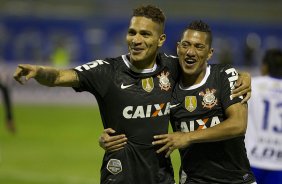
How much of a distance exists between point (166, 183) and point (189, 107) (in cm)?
75

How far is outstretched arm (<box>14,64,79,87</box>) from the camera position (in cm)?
522

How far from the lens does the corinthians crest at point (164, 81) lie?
6.33 meters

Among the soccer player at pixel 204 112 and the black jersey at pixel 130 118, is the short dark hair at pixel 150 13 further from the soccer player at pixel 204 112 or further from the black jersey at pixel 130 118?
the black jersey at pixel 130 118

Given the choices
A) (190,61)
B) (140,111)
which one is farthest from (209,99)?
(140,111)

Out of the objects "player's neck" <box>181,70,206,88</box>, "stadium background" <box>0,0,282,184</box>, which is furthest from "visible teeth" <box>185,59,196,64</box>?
"stadium background" <box>0,0,282,184</box>

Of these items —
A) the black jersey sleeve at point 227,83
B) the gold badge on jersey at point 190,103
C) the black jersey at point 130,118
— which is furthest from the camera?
the gold badge on jersey at point 190,103

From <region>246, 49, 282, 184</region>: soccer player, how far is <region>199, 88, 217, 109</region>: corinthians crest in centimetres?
206

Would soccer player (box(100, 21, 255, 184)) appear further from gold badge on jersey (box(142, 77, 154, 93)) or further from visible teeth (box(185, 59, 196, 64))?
gold badge on jersey (box(142, 77, 154, 93))

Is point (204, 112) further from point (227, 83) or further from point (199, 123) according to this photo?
point (227, 83)

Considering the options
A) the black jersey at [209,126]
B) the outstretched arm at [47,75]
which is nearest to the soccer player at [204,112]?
the black jersey at [209,126]

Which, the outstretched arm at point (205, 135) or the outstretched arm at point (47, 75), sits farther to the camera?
the outstretched arm at point (205, 135)

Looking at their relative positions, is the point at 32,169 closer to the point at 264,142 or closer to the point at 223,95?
the point at 264,142

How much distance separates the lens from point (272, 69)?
332 inches

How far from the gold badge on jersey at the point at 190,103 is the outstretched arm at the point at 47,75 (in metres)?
1.10
